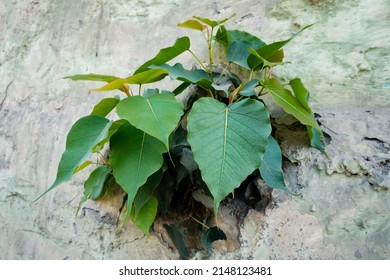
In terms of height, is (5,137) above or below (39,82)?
below

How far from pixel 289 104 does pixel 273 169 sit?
177 mm

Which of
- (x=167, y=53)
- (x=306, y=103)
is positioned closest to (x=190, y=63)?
(x=167, y=53)

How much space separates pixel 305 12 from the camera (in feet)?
4.30

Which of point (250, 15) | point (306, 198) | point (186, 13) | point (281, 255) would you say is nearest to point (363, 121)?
point (306, 198)

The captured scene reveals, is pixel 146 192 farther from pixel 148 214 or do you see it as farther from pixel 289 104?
pixel 289 104

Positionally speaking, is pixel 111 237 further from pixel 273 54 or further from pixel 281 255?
pixel 273 54

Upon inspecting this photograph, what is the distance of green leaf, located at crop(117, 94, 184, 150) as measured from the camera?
824 mm

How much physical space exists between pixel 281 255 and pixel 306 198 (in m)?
0.16

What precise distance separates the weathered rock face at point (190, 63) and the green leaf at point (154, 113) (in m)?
0.37

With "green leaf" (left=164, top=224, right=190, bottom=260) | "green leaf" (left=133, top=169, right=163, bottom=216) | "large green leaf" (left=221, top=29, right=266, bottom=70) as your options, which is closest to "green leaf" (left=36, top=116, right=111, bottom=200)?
"green leaf" (left=133, top=169, right=163, bottom=216)

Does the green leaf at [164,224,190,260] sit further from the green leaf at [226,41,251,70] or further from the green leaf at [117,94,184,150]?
the green leaf at [226,41,251,70]

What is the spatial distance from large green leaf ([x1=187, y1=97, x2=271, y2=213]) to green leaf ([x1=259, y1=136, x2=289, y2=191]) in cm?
13

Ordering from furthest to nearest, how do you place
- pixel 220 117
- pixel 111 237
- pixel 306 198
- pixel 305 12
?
pixel 305 12
pixel 111 237
pixel 306 198
pixel 220 117

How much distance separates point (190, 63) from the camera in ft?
4.49
